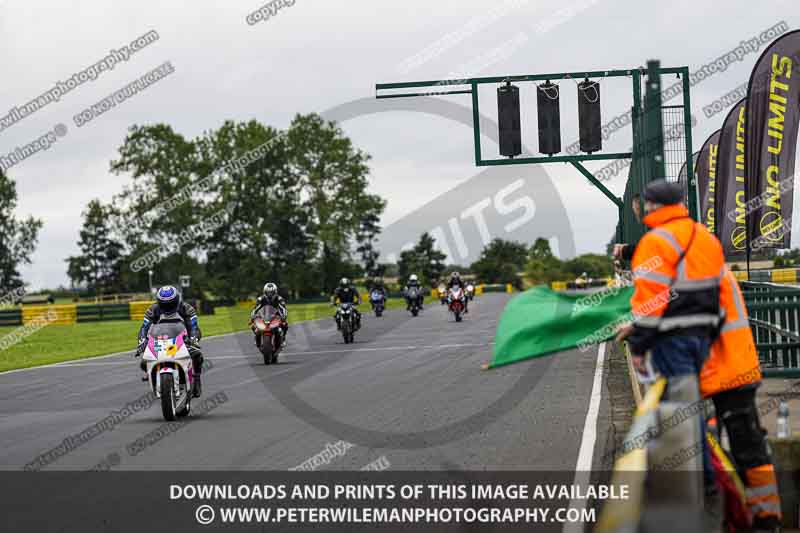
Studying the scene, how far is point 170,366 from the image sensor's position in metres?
13.4

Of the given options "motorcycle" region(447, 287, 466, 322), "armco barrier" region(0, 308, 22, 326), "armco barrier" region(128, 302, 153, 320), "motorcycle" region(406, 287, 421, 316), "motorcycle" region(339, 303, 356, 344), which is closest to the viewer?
"motorcycle" region(339, 303, 356, 344)

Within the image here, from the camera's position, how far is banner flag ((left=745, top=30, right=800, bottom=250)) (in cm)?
1597

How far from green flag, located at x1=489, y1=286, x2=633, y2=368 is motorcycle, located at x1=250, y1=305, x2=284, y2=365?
15.6 meters

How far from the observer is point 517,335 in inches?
259

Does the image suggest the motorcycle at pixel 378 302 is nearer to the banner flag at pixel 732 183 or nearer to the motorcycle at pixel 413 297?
the motorcycle at pixel 413 297

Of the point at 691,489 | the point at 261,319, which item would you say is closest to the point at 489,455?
the point at 691,489

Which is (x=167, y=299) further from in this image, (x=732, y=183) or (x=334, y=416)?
(x=732, y=183)

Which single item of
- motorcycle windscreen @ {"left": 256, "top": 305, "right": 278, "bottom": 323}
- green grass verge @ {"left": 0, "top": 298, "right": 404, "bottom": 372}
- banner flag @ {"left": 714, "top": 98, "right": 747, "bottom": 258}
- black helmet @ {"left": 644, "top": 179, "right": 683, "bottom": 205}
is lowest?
green grass verge @ {"left": 0, "top": 298, "right": 404, "bottom": 372}

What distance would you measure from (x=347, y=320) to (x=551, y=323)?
22.6m

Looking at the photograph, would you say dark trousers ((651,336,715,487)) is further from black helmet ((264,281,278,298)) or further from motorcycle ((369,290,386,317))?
motorcycle ((369,290,386,317))

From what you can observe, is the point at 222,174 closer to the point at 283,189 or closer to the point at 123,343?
the point at 283,189

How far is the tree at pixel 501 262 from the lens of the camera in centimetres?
14088

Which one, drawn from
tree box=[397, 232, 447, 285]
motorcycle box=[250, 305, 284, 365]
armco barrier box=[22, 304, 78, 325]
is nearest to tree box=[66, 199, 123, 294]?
tree box=[397, 232, 447, 285]

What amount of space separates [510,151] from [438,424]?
13.7 metres
